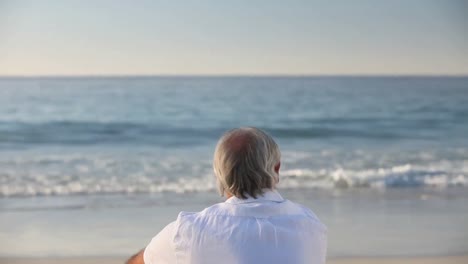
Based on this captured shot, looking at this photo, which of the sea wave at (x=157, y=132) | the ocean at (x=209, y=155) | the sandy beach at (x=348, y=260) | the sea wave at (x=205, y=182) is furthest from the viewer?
the sea wave at (x=157, y=132)

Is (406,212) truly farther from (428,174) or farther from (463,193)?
(428,174)

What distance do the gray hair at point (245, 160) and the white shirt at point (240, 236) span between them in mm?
32

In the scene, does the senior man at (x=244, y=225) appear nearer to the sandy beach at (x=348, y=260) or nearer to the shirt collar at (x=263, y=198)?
the shirt collar at (x=263, y=198)

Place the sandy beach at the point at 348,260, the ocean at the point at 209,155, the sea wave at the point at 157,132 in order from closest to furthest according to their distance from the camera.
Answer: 1. the sandy beach at the point at 348,260
2. the ocean at the point at 209,155
3. the sea wave at the point at 157,132

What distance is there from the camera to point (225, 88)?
16562 millimetres

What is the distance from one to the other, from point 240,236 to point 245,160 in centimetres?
14

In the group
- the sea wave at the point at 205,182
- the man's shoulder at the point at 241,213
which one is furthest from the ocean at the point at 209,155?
the man's shoulder at the point at 241,213

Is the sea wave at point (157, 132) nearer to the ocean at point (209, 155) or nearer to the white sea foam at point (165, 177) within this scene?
the ocean at point (209, 155)

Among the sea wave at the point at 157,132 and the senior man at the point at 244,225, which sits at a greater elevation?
the senior man at the point at 244,225

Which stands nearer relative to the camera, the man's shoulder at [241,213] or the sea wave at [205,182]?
the man's shoulder at [241,213]

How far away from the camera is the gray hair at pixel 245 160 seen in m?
1.58

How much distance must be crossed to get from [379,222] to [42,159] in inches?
213

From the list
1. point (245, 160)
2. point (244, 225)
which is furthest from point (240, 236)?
point (245, 160)

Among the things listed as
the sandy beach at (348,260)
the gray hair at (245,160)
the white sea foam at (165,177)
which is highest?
the gray hair at (245,160)
